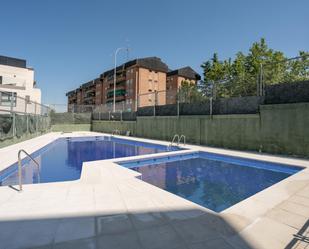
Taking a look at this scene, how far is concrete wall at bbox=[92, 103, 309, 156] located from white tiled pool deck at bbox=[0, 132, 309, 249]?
437cm

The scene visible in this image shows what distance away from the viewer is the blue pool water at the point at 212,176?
5.05 meters

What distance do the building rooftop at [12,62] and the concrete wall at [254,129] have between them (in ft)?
104

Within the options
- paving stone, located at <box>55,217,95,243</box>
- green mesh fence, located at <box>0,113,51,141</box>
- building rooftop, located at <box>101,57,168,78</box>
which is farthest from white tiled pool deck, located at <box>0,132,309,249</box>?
building rooftop, located at <box>101,57,168,78</box>

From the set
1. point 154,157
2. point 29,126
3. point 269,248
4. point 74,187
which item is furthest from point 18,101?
point 269,248

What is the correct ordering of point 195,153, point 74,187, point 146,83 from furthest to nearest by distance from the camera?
1. point 146,83
2. point 195,153
3. point 74,187

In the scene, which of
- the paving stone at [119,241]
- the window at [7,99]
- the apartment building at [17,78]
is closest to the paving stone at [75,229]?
the paving stone at [119,241]

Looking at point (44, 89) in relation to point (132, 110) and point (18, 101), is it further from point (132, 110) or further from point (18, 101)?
point (18, 101)

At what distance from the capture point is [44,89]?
129 feet

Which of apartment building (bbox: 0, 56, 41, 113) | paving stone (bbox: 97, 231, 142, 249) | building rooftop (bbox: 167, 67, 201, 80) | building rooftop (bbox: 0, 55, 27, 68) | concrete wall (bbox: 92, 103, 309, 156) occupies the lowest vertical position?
paving stone (bbox: 97, 231, 142, 249)

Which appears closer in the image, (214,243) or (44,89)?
(214,243)

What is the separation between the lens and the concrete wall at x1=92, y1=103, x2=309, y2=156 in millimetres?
8144

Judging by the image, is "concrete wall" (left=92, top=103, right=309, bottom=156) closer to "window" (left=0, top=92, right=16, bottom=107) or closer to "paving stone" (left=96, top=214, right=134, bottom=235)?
"paving stone" (left=96, top=214, right=134, bottom=235)

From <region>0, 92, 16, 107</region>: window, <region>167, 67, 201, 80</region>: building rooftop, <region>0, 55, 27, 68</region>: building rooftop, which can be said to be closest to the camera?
<region>0, 92, 16, 107</region>: window

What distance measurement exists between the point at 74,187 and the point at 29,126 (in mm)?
12482
